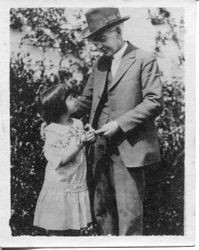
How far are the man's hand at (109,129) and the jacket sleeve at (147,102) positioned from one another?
0.8 inches

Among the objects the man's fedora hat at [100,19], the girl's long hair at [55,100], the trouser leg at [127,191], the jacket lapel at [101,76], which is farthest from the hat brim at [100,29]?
the trouser leg at [127,191]

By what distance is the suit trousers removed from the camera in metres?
2.20

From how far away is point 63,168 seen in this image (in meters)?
2.22

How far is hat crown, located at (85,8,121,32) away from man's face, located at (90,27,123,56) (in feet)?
0.12

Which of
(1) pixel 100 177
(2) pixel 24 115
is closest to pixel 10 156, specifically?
(2) pixel 24 115

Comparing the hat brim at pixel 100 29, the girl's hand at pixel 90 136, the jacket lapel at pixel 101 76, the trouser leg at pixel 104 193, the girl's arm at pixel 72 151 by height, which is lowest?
the trouser leg at pixel 104 193

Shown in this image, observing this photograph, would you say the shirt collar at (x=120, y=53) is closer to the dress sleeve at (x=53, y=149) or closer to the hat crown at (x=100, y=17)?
the hat crown at (x=100, y=17)

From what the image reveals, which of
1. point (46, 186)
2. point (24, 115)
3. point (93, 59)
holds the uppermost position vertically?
point (93, 59)

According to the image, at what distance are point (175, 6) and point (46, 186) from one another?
0.86 meters

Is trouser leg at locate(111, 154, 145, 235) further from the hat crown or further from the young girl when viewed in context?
the hat crown

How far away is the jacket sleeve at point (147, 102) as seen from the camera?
2166mm

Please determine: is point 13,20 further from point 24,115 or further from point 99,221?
point 99,221

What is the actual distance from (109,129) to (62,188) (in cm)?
29

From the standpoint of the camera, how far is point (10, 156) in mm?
2256
